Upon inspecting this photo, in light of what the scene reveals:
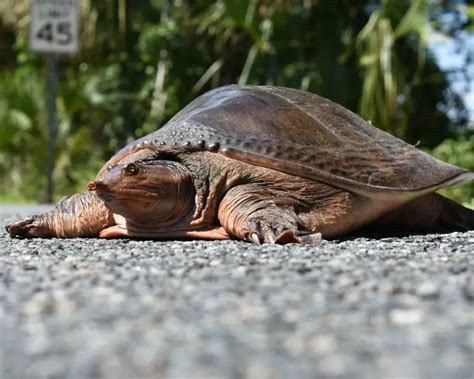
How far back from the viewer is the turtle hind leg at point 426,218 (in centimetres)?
395

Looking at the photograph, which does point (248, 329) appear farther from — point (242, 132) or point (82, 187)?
point (82, 187)

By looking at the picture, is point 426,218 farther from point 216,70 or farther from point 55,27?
point 216,70

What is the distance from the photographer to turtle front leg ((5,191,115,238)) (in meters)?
3.72

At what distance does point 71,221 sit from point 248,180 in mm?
882

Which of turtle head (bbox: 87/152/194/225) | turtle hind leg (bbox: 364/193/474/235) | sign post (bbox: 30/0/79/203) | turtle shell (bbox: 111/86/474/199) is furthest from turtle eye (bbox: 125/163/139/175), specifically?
sign post (bbox: 30/0/79/203)

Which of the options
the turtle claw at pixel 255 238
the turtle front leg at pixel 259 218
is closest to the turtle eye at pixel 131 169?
the turtle front leg at pixel 259 218

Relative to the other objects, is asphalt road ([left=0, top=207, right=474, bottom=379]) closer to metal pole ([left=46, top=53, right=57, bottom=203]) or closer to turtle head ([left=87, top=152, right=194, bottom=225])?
turtle head ([left=87, top=152, right=194, bottom=225])

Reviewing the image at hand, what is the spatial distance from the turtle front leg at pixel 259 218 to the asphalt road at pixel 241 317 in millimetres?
527

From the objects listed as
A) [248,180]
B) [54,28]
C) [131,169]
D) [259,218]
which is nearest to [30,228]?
[131,169]

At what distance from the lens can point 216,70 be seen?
505 inches

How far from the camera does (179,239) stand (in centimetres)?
358

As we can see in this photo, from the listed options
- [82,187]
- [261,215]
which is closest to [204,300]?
[261,215]

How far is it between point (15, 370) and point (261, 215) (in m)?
1.93

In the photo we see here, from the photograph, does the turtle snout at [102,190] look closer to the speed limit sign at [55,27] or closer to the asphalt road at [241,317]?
the asphalt road at [241,317]
